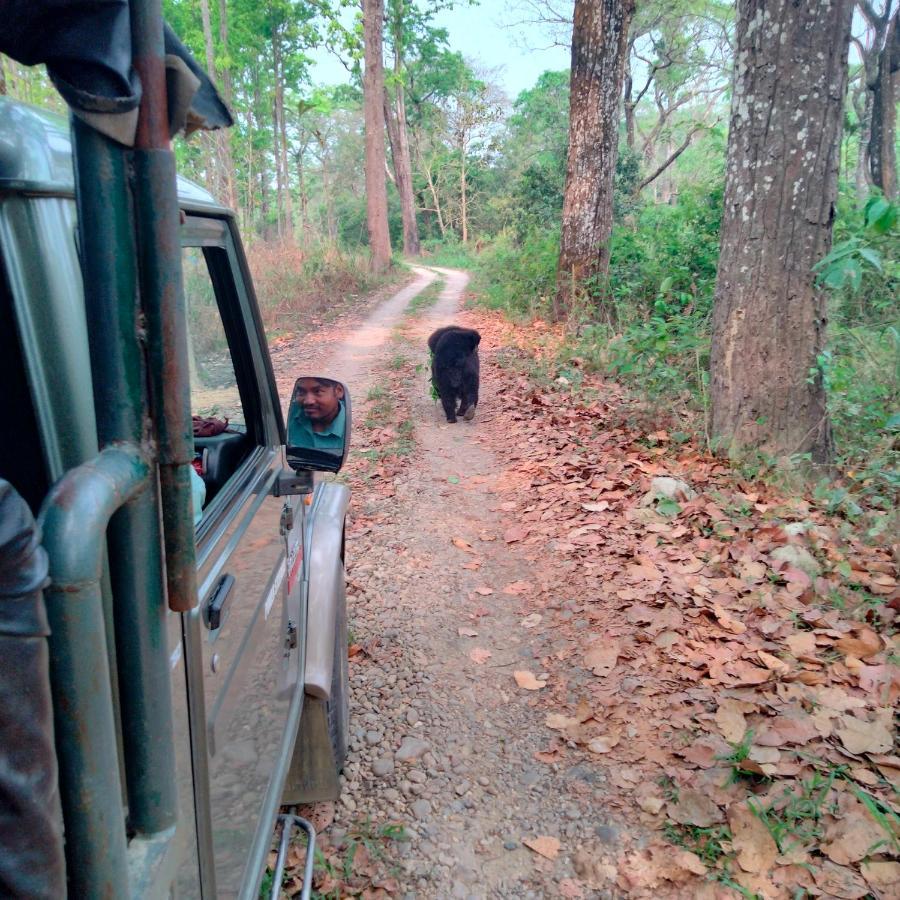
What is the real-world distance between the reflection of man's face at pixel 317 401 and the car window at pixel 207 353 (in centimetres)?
23

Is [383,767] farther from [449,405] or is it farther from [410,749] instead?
[449,405]

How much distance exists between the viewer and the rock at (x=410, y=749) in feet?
10.5

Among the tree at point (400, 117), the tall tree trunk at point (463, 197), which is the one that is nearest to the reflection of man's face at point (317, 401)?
the tree at point (400, 117)

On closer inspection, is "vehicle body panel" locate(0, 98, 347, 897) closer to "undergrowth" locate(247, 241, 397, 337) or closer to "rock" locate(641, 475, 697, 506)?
"rock" locate(641, 475, 697, 506)

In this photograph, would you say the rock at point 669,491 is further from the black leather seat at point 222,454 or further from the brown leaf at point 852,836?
the black leather seat at point 222,454

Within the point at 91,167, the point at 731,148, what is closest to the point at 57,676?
the point at 91,167

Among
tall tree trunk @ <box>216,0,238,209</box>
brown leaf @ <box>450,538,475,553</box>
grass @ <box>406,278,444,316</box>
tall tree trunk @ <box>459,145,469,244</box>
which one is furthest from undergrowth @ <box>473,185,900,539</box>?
tall tree trunk @ <box>459,145,469,244</box>

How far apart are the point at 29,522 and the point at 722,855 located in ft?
8.36

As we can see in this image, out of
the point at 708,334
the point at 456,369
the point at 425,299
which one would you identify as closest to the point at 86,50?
the point at 456,369

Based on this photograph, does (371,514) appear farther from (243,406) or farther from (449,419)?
(243,406)

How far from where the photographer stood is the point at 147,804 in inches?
41.7

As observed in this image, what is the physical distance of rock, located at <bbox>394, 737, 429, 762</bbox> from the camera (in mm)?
3205

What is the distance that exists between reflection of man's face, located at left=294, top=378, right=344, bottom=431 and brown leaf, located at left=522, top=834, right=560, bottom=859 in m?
1.72

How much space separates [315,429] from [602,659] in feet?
A: 7.02
